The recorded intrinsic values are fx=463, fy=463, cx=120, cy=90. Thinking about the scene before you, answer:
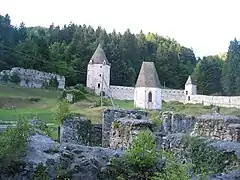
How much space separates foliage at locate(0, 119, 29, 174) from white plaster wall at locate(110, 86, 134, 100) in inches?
2642

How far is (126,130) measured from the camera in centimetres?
1161

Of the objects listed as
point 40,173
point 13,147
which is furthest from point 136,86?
point 40,173

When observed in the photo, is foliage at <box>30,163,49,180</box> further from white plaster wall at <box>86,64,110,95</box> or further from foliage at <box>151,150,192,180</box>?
white plaster wall at <box>86,64,110,95</box>

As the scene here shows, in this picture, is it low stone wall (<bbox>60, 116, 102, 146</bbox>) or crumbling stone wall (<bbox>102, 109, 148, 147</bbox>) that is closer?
crumbling stone wall (<bbox>102, 109, 148, 147</bbox>)

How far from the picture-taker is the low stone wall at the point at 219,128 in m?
11.2

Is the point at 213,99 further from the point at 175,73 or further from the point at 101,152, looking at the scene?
the point at 101,152

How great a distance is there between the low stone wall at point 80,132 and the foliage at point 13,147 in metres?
7.15

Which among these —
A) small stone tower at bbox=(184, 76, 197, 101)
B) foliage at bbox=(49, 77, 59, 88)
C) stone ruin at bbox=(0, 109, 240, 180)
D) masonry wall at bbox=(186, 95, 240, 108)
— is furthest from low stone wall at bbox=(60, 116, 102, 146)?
small stone tower at bbox=(184, 76, 197, 101)

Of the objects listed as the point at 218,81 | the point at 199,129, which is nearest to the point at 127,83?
the point at 218,81

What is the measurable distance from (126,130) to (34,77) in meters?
56.4

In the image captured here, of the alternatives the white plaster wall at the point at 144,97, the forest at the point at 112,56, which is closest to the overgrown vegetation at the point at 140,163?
the white plaster wall at the point at 144,97

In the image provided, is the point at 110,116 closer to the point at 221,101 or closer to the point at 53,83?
the point at 53,83

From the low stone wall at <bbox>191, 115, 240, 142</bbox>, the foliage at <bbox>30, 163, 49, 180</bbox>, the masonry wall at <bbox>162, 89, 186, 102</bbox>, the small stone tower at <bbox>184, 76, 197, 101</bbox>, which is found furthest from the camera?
the masonry wall at <bbox>162, 89, 186, 102</bbox>

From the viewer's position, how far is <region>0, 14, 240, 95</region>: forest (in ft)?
238
